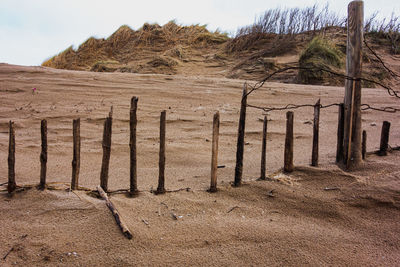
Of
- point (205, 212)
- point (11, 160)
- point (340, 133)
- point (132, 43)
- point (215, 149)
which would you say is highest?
point (132, 43)

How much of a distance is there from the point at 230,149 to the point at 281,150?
0.69m

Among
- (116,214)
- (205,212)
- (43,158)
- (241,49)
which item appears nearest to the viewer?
(116,214)

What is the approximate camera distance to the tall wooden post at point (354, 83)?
2588 mm

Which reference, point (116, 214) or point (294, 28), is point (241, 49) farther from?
point (116, 214)

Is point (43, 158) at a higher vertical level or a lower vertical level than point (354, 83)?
lower

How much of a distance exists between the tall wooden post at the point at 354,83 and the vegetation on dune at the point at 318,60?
20.3ft

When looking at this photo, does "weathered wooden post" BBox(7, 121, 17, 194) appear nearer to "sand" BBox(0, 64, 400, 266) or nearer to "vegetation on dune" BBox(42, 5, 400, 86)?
"sand" BBox(0, 64, 400, 266)

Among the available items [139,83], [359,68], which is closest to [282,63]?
[139,83]

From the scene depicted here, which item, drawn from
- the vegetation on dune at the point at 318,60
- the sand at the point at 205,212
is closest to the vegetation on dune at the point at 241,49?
the vegetation on dune at the point at 318,60

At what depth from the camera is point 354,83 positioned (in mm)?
2590

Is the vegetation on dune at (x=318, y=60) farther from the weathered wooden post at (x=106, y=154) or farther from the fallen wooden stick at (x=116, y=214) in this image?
the fallen wooden stick at (x=116, y=214)

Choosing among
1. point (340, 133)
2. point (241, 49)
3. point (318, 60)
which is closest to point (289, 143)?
point (340, 133)

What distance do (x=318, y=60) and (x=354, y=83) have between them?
6.72 m

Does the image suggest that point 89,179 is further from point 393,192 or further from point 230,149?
point 393,192
